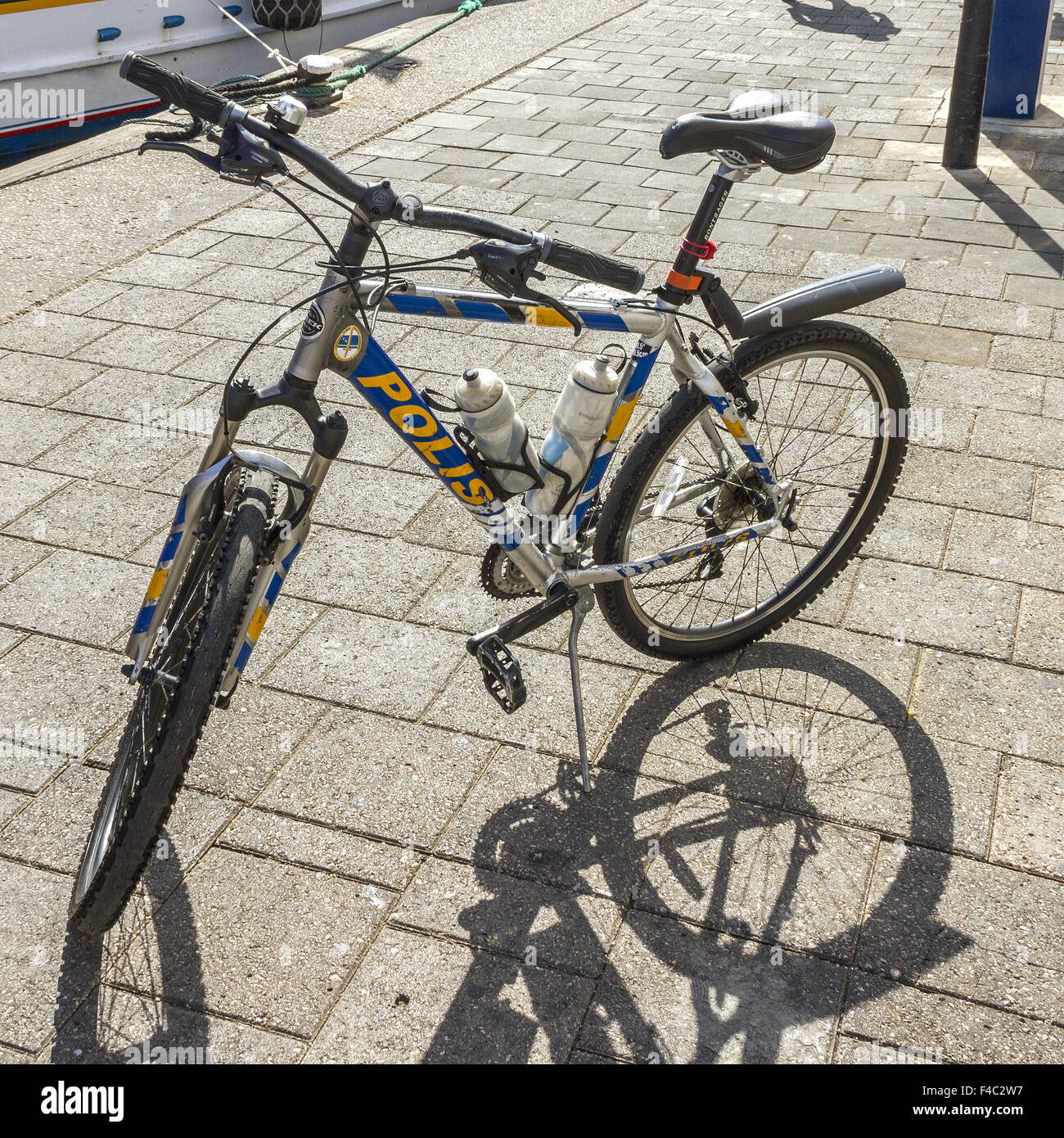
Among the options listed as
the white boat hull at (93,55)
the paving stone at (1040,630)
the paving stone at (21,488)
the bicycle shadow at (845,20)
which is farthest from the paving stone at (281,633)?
the white boat hull at (93,55)

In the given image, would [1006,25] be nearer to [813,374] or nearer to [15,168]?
[813,374]

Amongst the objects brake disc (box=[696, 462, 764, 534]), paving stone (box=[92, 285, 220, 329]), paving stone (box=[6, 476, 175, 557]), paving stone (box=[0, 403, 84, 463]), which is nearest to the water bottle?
brake disc (box=[696, 462, 764, 534])

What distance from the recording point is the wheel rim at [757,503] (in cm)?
328

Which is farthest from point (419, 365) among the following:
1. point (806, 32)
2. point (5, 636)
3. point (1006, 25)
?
point (806, 32)

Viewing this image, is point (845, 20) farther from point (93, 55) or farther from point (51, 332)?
point (51, 332)

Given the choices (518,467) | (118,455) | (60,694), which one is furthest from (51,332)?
(518,467)

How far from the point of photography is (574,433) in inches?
115

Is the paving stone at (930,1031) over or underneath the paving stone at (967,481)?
underneath

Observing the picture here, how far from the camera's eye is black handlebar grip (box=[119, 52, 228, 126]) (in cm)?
222

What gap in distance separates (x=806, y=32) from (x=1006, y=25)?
104 inches

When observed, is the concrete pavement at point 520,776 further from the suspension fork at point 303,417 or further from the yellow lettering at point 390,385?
the yellow lettering at point 390,385

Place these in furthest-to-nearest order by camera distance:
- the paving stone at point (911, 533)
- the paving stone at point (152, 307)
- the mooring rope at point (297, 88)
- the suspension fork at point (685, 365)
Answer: the mooring rope at point (297, 88) → the paving stone at point (152, 307) → the paving stone at point (911, 533) → the suspension fork at point (685, 365)

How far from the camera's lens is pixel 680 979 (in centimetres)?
257

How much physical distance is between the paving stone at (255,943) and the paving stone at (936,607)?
5.93ft
